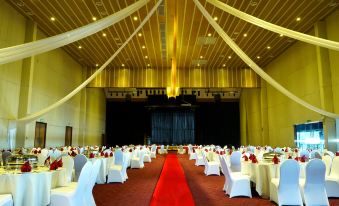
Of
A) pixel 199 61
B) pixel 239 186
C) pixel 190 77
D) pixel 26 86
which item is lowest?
pixel 239 186

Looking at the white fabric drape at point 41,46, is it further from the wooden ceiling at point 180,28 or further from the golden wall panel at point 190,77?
the golden wall panel at point 190,77

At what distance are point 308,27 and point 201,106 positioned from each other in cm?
1443

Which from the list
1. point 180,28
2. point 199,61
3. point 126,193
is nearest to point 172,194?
point 126,193

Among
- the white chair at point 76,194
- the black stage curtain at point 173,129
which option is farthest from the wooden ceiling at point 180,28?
the black stage curtain at point 173,129

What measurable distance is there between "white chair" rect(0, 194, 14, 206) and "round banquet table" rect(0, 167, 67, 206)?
0.06 m

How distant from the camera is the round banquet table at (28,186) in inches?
140

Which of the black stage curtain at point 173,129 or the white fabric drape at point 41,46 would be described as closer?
the white fabric drape at point 41,46

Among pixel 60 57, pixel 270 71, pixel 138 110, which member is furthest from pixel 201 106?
pixel 60 57

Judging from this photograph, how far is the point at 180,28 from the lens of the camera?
11.8 m

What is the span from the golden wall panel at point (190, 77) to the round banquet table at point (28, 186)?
45.6 feet

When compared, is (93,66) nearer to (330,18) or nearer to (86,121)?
(86,121)

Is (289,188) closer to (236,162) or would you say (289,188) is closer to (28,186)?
(236,162)

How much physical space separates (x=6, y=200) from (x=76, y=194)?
805 millimetres

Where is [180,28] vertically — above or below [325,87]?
above
